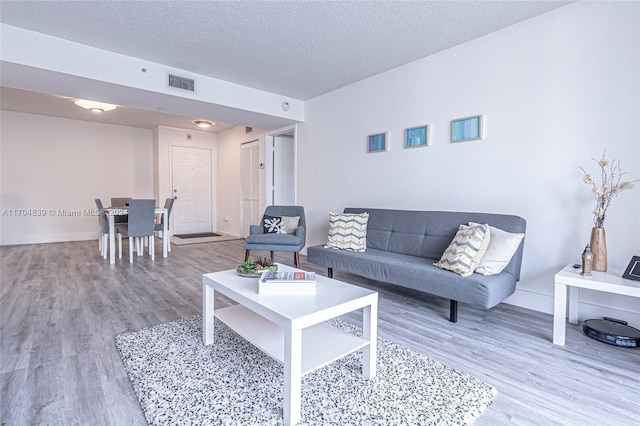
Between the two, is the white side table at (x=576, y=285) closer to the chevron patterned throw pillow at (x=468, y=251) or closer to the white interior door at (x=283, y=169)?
the chevron patterned throw pillow at (x=468, y=251)

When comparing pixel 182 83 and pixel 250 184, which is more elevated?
pixel 182 83

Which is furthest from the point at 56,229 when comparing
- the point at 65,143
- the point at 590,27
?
the point at 590,27

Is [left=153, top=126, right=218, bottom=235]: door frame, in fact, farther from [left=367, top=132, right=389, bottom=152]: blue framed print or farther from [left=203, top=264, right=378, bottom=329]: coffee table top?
[left=203, top=264, right=378, bottom=329]: coffee table top

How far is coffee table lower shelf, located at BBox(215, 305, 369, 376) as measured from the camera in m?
1.44

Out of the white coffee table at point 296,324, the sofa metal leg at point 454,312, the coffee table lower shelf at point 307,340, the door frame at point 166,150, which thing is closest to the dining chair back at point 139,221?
the door frame at point 166,150

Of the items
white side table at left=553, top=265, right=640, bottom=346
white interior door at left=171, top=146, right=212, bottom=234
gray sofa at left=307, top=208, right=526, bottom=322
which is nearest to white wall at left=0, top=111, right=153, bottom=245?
white interior door at left=171, top=146, right=212, bottom=234

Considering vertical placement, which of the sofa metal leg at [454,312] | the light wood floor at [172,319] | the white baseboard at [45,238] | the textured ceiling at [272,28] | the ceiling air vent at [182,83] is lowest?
the light wood floor at [172,319]

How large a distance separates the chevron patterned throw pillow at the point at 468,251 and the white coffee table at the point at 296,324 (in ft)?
3.31

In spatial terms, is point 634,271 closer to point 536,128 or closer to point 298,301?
point 536,128

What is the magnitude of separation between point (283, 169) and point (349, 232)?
119 inches

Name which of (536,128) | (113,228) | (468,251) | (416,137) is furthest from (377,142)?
(113,228)

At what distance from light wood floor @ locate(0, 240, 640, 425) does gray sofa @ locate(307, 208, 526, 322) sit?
275 millimetres

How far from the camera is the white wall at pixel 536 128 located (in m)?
2.26

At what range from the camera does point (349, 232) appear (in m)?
3.34
